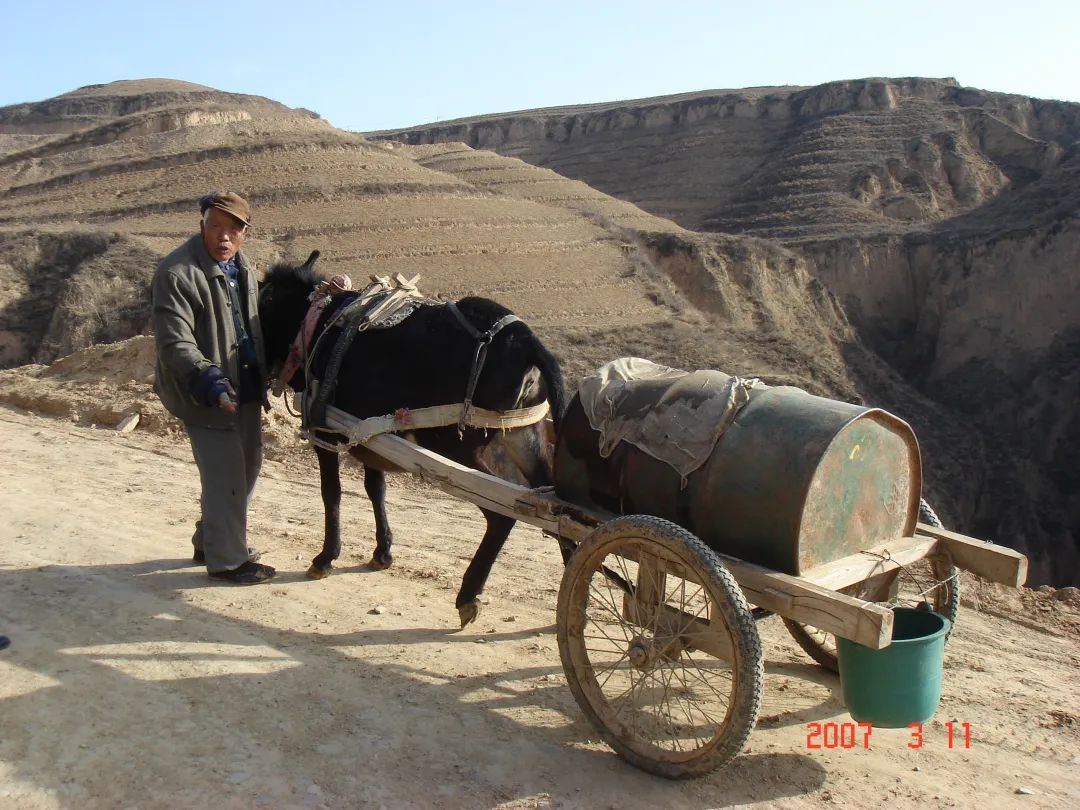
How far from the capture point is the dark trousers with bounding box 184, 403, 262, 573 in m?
4.59

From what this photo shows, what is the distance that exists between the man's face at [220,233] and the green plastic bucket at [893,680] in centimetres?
344

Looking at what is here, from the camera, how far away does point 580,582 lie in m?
3.26

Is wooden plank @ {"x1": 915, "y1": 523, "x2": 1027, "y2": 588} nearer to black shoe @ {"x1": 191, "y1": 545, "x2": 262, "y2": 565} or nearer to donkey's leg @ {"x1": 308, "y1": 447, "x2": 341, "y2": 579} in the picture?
donkey's leg @ {"x1": 308, "y1": 447, "x2": 341, "y2": 579}

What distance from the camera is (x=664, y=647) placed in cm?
322

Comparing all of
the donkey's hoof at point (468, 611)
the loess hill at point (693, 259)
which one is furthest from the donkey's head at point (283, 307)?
the loess hill at point (693, 259)

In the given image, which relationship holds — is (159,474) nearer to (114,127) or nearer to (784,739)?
(784,739)

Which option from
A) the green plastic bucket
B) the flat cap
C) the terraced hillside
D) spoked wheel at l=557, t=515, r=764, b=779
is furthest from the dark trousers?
the terraced hillside

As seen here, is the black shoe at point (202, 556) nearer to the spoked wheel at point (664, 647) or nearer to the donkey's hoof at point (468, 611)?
the donkey's hoof at point (468, 611)

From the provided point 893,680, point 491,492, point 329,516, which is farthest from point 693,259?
point 893,680

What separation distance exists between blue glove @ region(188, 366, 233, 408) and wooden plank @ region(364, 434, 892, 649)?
728 mm

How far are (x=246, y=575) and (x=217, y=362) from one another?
3.73ft

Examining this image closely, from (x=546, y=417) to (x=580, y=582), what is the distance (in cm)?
154

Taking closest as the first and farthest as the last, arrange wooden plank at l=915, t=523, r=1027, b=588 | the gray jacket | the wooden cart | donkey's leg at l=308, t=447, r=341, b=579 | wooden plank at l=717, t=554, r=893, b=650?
wooden plank at l=717, t=554, r=893, b=650, the wooden cart, wooden plank at l=915, t=523, r=1027, b=588, the gray jacket, donkey's leg at l=308, t=447, r=341, b=579

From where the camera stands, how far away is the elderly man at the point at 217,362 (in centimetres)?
434
